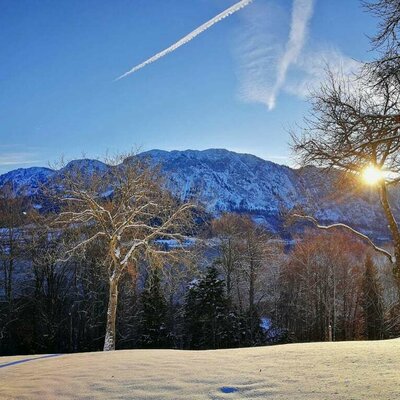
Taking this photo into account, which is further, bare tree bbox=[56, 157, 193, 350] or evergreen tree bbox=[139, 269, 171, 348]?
evergreen tree bbox=[139, 269, 171, 348]

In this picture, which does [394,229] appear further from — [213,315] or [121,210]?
[213,315]

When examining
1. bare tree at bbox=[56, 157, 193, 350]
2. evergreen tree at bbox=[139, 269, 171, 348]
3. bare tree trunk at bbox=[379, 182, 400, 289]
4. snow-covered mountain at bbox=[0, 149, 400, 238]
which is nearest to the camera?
bare tree trunk at bbox=[379, 182, 400, 289]

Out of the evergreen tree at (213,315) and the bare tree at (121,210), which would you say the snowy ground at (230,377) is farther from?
the evergreen tree at (213,315)

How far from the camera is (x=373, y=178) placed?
38.2ft

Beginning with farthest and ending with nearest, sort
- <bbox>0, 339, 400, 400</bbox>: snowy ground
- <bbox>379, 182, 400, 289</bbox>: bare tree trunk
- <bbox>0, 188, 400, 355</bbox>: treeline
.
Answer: <bbox>0, 188, 400, 355</bbox>: treeline < <bbox>379, 182, 400, 289</bbox>: bare tree trunk < <bbox>0, 339, 400, 400</bbox>: snowy ground

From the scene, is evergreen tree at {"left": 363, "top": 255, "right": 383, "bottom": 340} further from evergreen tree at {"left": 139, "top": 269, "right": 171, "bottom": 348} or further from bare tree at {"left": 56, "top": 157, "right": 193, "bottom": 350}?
bare tree at {"left": 56, "top": 157, "right": 193, "bottom": 350}

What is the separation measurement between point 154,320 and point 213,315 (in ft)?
15.3

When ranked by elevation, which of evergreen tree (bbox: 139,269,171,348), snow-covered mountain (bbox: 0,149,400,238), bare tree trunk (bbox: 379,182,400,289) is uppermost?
snow-covered mountain (bbox: 0,149,400,238)

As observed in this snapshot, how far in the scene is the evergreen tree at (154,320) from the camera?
3106cm

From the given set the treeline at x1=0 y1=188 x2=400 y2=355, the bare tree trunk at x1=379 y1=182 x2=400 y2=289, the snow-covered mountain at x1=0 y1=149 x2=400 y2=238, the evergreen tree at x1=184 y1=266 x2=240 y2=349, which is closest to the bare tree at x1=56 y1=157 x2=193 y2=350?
the bare tree trunk at x1=379 y1=182 x2=400 y2=289

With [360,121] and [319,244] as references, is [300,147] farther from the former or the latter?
[319,244]

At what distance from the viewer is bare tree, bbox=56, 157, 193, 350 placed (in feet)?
56.9

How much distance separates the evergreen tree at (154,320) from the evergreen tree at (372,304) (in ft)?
60.9

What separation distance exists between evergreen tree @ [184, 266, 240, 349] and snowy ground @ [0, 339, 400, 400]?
74.2 ft
